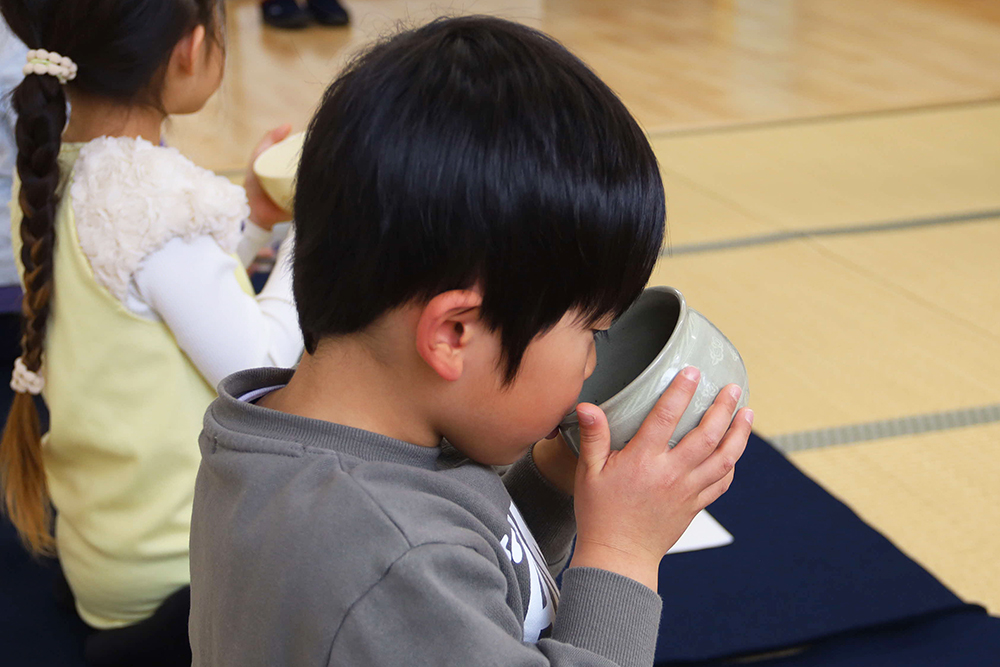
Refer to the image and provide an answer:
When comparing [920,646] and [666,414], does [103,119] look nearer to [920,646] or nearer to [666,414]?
[666,414]

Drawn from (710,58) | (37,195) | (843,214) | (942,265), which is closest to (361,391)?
(37,195)

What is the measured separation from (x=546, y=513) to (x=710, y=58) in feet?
12.1

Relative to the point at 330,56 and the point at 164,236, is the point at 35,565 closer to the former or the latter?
the point at 164,236

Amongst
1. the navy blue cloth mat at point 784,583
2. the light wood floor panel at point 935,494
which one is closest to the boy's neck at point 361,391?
the navy blue cloth mat at point 784,583

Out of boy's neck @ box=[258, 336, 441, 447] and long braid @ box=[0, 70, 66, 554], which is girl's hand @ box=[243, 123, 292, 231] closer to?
long braid @ box=[0, 70, 66, 554]

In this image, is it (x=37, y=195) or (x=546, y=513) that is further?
(x=37, y=195)

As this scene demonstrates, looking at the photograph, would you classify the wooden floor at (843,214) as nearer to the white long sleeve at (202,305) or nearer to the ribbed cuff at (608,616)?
the white long sleeve at (202,305)

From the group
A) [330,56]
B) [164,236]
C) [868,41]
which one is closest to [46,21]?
[164,236]

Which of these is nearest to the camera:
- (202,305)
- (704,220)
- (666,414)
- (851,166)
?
(666,414)

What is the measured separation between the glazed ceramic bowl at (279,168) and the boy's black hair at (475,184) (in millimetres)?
533

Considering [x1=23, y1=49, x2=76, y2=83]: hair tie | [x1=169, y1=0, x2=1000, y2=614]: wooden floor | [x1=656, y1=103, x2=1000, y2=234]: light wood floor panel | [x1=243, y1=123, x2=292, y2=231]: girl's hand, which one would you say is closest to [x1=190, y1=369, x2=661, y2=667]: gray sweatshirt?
[x1=169, y1=0, x2=1000, y2=614]: wooden floor

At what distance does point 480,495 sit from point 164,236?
0.46m

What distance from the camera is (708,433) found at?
2.03 feet

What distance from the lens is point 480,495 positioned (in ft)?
1.89
